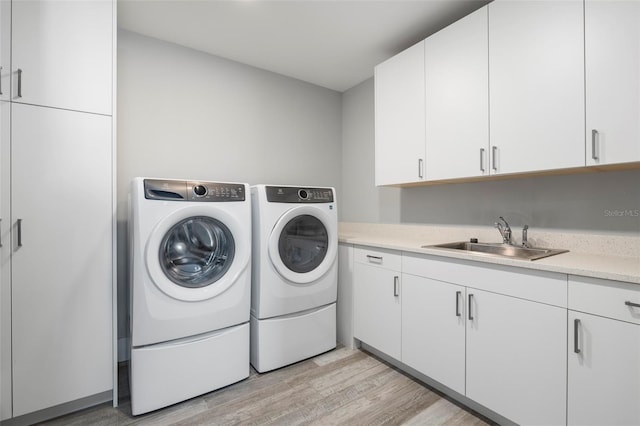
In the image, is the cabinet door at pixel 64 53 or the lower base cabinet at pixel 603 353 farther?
the cabinet door at pixel 64 53

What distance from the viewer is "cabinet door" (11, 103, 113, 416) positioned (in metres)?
1.46

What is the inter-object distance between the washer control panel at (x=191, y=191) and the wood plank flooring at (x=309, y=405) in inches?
46.1

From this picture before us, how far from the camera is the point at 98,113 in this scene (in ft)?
5.33

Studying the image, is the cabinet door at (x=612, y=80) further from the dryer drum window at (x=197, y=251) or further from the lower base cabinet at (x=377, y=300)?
the dryer drum window at (x=197, y=251)

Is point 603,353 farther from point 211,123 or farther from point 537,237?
point 211,123

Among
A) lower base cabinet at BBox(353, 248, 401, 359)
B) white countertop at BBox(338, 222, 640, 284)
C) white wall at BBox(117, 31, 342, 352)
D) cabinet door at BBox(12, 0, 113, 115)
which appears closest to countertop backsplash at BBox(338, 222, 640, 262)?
white countertop at BBox(338, 222, 640, 284)

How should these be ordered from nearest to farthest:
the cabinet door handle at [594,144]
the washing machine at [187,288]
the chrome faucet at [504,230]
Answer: the cabinet door handle at [594,144] < the washing machine at [187,288] < the chrome faucet at [504,230]

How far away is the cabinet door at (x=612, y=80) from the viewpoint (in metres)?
1.23

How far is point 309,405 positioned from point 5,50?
7.71ft

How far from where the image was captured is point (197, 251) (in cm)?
186

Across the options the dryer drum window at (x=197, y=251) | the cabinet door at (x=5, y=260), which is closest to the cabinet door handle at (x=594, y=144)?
the dryer drum window at (x=197, y=251)

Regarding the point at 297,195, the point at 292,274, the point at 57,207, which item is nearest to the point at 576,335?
the point at 292,274

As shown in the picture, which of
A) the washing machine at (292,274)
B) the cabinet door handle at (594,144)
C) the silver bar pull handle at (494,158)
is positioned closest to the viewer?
the cabinet door handle at (594,144)

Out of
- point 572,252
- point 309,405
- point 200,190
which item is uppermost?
point 200,190
